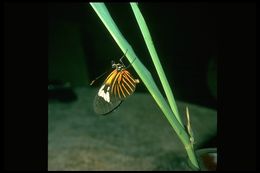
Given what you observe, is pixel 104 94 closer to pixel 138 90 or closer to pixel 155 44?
pixel 155 44

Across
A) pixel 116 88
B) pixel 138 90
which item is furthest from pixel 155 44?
pixel 116 88

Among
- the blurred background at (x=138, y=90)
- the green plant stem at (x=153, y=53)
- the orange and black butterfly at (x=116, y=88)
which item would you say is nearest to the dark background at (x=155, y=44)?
the blurred background at (x=138, y=90)

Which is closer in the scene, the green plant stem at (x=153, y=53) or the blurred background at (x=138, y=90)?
the green plant stem at (x=153, y=53)

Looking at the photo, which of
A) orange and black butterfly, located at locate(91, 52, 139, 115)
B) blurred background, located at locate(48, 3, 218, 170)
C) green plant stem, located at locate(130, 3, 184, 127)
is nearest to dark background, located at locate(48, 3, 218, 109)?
blurred background, located at locate(48, 3, 218, 170)

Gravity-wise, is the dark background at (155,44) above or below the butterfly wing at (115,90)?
above

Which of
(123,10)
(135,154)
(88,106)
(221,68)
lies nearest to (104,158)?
(135,154)

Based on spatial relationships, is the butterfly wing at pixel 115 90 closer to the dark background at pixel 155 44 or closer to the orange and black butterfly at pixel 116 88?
the orange and black butterfly at pixel 116 88
